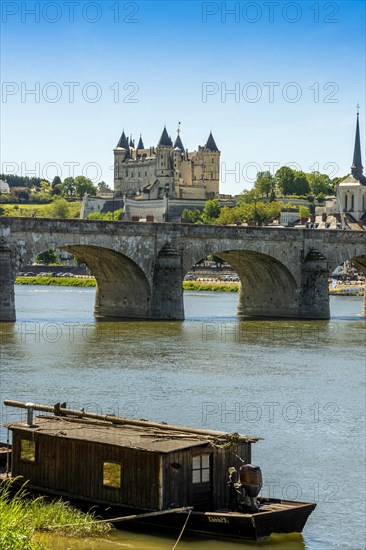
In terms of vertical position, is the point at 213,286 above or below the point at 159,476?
above

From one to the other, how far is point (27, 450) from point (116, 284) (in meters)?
46.9

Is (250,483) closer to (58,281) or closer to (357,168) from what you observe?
(58,281)

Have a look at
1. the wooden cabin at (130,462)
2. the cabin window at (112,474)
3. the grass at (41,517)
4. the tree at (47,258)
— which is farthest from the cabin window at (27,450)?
the tree at (47,258)

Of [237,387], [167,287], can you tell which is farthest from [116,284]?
[237,387]

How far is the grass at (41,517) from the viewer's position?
18.5 m

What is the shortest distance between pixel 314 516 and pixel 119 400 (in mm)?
12292

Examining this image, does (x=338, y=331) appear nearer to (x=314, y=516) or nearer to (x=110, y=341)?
(x=110, y=341)

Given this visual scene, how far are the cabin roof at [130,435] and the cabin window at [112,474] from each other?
43 cm

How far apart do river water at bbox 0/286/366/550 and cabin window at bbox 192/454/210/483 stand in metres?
1.10

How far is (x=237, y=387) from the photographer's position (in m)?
38.9

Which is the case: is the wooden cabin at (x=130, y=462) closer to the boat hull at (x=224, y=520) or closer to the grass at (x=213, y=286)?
the boat hull at (x=224, y=520)

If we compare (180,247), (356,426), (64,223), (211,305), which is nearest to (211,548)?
(356,426)

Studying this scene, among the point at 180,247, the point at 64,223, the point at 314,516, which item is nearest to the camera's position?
the point at 314,516

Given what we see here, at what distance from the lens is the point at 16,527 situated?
17.8 m
